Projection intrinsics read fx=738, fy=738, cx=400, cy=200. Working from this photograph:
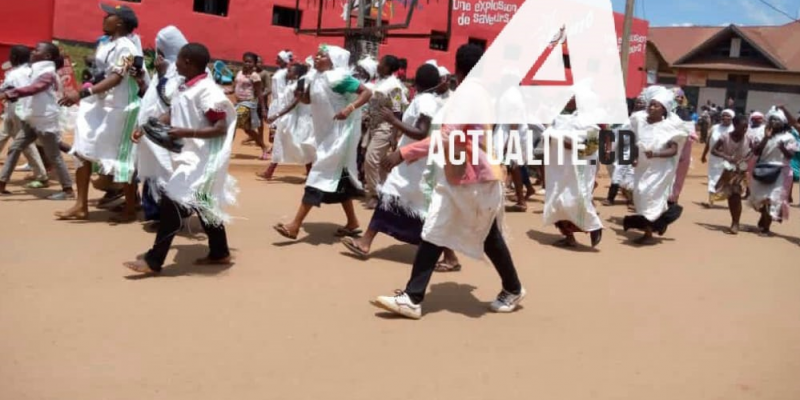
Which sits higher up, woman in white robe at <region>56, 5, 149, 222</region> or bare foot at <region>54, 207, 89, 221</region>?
woman in white robe at <region>56, 5, 149, 222</region>

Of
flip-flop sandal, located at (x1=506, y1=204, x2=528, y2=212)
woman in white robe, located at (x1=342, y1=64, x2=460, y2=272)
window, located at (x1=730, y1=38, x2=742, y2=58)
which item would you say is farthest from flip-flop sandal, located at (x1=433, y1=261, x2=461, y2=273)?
window, located at (x1=730, y1=38, x2=742, y2=58)

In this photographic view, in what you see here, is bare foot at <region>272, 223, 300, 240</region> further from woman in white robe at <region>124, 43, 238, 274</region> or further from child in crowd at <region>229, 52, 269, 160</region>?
child in crowd at <region>229, 52, 269, 160</region>

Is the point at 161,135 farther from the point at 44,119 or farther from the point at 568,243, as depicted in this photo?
the point at 568,243

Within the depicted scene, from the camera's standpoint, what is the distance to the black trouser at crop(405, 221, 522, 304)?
4625 mm

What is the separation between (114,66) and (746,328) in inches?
206

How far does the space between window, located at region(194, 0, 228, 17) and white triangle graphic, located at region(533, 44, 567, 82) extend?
25.3 ft

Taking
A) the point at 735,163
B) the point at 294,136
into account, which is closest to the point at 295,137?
the point at 294,136

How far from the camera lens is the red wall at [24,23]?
45.5ft

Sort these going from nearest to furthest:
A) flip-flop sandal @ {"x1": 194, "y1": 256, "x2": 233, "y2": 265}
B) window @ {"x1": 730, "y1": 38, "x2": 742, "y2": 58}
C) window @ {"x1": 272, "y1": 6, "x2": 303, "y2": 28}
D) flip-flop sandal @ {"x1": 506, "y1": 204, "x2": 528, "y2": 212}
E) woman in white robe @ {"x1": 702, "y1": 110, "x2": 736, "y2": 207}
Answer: flip-flop sandal @ {"x1": 194, "y1": 256, "x2": 233, "y2": 265}
flip-flop sandal @ {"x1": 506, "y1": 204, "x2": 528, "y2": 212}
woman in white robe @ {"x1": 702, "y1": 110, "x2": 736, "y2": 207}
window @ {"x1": 272, "y1": 6, "x2": 303, "y2": 28}
window @ {"x1": 730, "y1": 38, "x2": 742, "y2": 58}

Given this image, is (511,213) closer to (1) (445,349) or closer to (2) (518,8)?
(1) (445,349)

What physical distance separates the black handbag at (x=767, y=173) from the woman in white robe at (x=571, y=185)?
2817 mm

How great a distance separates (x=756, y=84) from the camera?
36000 mm

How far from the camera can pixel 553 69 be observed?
1811cm

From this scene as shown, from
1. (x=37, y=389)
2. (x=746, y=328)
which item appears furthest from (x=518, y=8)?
(x=37, y=389)
